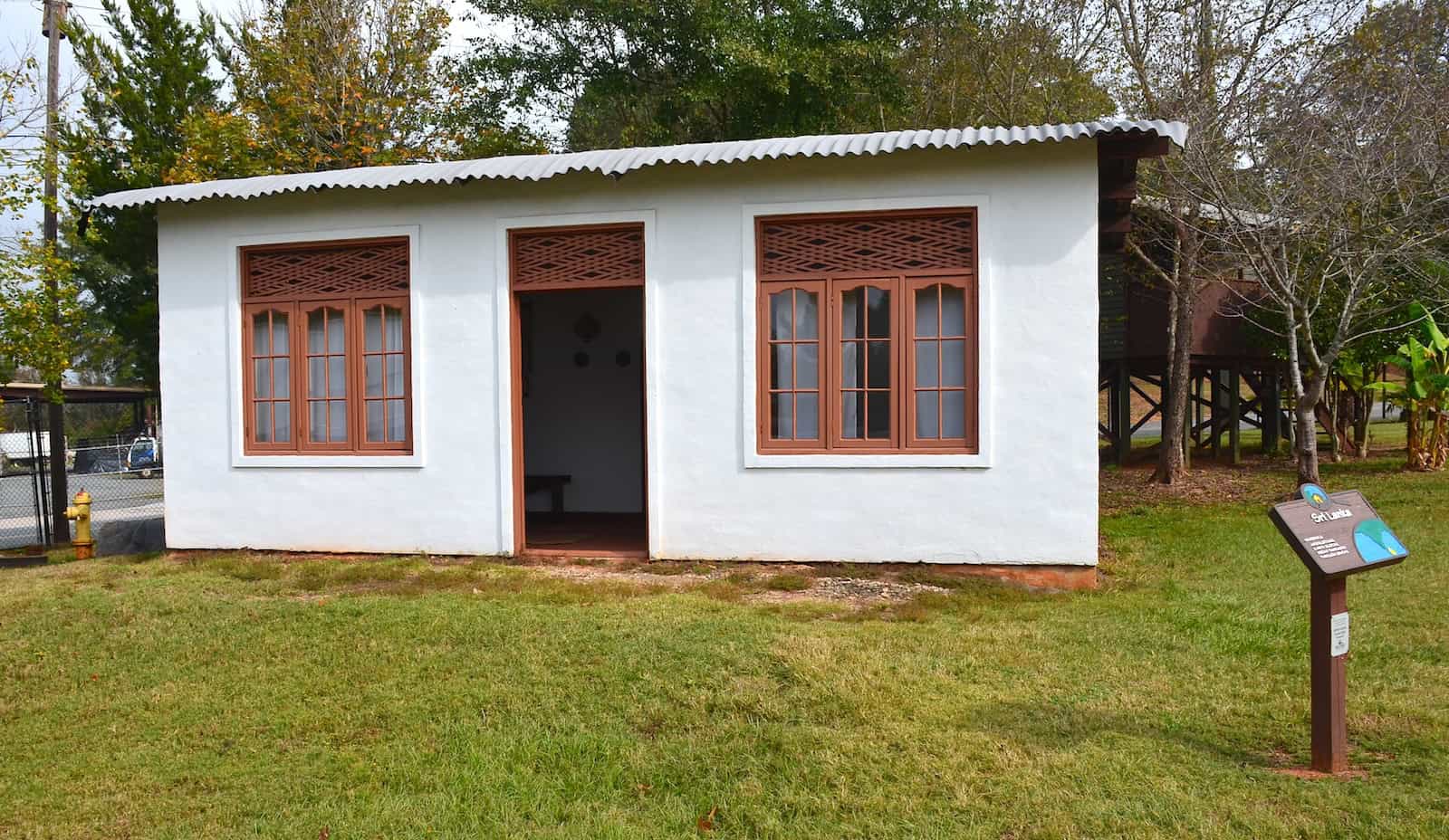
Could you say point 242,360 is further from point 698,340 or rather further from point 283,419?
point 698,340

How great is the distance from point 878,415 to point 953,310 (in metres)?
0.88

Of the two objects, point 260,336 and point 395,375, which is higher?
point 260,336

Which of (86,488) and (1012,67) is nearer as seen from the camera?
(1012,67)

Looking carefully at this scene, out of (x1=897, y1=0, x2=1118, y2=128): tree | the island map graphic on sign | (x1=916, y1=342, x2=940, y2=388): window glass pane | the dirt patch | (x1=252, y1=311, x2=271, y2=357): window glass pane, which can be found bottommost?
the dirt patch

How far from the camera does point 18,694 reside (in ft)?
17.5

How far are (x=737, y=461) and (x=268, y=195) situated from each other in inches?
163

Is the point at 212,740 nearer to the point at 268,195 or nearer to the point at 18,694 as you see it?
the point at 18,694

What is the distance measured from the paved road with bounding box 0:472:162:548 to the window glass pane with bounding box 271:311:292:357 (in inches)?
144

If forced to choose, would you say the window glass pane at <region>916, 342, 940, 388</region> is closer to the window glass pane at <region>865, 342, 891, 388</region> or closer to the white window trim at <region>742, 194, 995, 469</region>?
the window glass pane at <region>865, 342, 891, 388</region>

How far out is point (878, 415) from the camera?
7566 mm

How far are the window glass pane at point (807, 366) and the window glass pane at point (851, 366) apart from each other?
0.58 feet

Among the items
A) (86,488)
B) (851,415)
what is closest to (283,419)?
(851,415)

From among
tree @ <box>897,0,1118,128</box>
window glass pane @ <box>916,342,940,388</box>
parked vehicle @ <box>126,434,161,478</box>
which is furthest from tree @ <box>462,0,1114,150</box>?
parked vehicle @ <box>126,434,161,478</box>

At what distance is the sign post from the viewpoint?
381 centimetres
